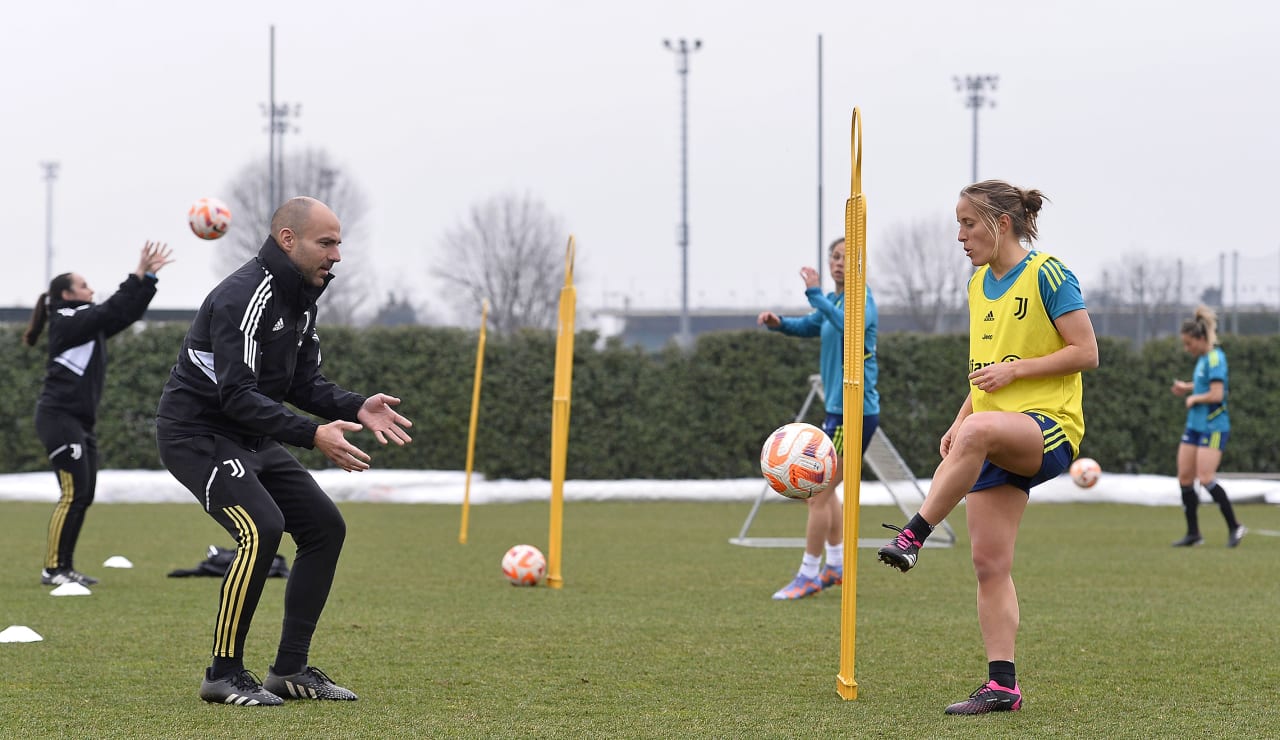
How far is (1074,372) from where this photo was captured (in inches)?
194

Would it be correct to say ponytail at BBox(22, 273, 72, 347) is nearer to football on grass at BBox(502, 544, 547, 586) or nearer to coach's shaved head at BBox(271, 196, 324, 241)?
football on grass at BBox(502, 544, 547, 586)

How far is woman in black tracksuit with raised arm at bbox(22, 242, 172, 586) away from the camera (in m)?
9.39

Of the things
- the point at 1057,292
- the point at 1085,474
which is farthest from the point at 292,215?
the point at 1085,474

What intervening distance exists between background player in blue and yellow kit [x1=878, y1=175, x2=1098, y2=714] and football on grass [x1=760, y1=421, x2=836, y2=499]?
1.31 metres

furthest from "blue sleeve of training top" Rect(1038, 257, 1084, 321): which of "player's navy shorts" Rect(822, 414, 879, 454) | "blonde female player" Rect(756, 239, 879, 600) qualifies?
"player's navy shorts" Rect(822, 414, 879, 454)

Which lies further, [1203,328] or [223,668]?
[1203,328]

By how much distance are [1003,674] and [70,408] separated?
22.3 ft

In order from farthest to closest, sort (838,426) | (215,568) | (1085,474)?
(1085,474)
(215,568)
(838,426)

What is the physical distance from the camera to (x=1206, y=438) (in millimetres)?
13125

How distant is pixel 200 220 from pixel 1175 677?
7.16 m

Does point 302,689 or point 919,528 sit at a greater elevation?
point 919,528

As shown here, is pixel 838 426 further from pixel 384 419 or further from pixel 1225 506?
pixel 1225 506

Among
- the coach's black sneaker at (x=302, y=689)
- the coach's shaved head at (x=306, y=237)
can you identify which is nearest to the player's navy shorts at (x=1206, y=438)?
the coach's black sneaker at (x=302, y=689)

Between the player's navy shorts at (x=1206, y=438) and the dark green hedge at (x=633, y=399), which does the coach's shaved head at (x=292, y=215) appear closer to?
the player's navy shorts at (x=1206, y=438)
